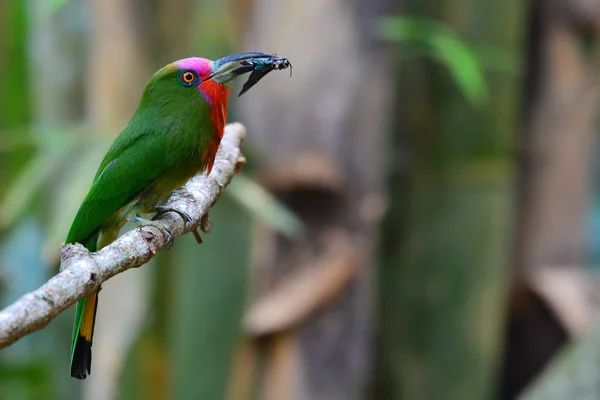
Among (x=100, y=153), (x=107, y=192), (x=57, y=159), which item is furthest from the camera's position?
(x=57, y=159)

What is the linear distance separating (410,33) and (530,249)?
2.16 feet

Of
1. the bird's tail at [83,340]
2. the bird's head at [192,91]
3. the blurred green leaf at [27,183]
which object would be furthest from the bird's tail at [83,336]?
the blurred green leaf at [27,183]

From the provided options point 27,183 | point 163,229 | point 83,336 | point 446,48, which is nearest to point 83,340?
point 83,336

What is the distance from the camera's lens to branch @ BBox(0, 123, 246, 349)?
20.2 inches

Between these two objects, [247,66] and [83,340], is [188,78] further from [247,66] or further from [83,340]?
[83,340]

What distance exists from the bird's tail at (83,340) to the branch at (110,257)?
0.36ft

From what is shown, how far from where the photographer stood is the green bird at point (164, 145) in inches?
34.8

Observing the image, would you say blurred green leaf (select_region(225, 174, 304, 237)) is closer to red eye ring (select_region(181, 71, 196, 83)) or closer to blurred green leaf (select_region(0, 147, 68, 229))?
blurred green leaf (select_region(0, 147, 68, 229))

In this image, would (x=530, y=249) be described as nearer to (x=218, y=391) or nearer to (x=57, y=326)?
(x=218, y=391)

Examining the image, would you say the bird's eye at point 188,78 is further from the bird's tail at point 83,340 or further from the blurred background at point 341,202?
the blurred background at point 341,202

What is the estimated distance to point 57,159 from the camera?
164cm

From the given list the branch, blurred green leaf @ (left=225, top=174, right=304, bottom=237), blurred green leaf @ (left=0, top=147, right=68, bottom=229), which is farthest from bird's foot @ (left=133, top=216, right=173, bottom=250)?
blurred green leaf @ (left=0, top=147, right=68, bottom=229)

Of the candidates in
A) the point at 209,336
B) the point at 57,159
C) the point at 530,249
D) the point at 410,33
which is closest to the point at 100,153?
the point at 57,159

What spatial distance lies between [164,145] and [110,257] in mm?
266
